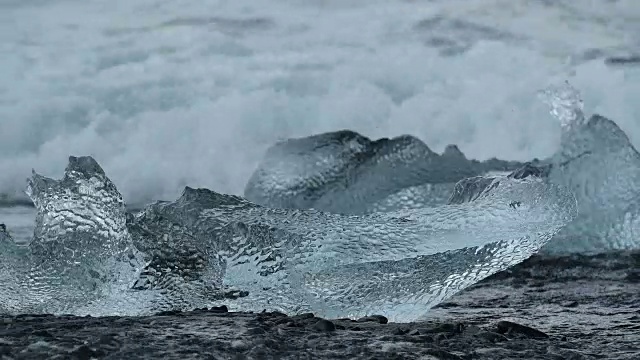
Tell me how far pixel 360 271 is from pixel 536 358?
56cm

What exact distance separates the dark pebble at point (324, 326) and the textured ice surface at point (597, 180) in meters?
1.56

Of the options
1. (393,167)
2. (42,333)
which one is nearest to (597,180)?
(393,167)

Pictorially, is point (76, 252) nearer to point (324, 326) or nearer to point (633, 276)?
point (324, 326)

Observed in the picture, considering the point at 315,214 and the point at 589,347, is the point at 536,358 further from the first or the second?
the point at 315,214

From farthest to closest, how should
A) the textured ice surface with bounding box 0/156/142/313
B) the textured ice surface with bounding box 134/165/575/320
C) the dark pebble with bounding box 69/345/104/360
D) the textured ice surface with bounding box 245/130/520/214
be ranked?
the textured ice surface with bounding box 245/130/520/214 → the textured ice surface with bounding box 0/156/142/313 → the textured ice surface with bounding box 134/165/575/320 → the dark pebble with bounding box 69/345/104/360

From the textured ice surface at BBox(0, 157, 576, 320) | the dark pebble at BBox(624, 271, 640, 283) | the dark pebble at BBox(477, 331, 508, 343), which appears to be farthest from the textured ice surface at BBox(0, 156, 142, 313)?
the dark pebble at BBox(624, 271, 640, 283)

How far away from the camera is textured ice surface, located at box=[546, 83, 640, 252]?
9.74ft

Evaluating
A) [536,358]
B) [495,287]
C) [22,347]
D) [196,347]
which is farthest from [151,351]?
[495,287]

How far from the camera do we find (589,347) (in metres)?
1.52

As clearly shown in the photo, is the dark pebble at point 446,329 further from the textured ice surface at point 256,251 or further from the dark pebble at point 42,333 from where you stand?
the dark pebble at point 42,333

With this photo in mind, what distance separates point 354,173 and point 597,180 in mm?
863

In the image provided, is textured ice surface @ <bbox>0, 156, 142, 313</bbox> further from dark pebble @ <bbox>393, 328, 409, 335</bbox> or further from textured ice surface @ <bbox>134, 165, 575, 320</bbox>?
dark pebble @ <bbox>393, 328, 409, 335</bbox>

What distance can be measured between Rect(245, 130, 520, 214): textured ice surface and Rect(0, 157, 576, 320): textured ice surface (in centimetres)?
139

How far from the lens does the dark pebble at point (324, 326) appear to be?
58.7 inches
